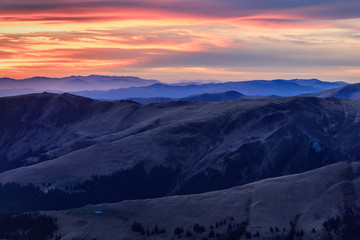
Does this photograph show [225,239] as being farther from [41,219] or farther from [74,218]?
[41,219]

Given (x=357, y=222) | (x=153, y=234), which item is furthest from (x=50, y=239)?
(x=357, y=222)

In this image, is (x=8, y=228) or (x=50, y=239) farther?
(x=8, y=228)

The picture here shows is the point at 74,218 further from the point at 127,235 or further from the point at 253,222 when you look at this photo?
the point at 253,222

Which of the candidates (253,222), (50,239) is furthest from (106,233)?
(253,222)

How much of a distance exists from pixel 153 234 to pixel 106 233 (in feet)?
58.5

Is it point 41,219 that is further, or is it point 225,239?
point 41,219

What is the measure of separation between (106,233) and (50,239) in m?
21.0

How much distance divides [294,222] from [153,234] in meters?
55.7

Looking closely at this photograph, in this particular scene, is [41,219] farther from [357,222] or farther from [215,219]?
[357,222]

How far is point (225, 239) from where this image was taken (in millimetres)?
177375

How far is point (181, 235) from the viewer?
601ft

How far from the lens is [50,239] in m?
183

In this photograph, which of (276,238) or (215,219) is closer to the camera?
(276,238)

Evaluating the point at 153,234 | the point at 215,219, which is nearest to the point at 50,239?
the point at 153,234
